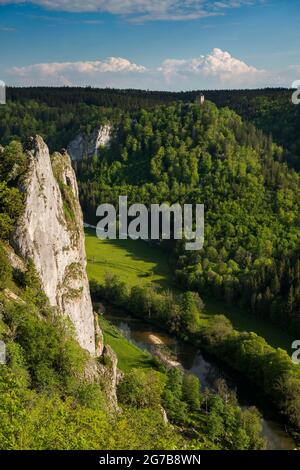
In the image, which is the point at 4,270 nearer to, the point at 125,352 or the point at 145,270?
the point at 125,352

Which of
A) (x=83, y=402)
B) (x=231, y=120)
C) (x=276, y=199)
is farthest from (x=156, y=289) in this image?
(x=231, y=120)

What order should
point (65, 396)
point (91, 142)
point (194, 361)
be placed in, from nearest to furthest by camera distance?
point (65, 396), point (194, 361), point (91, 142)

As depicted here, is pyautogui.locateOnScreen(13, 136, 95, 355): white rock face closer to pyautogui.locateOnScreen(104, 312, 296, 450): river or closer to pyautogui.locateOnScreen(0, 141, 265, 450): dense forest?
pyautogui.locateOnScreen(0, 141, 265, 450): dense forest

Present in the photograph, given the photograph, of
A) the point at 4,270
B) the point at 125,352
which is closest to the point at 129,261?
the point at 125,352

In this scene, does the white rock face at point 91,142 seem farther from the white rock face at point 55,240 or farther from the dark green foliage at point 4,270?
the dark green foliage at point 4,270

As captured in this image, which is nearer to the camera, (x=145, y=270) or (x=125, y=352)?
(x=125, y=352)

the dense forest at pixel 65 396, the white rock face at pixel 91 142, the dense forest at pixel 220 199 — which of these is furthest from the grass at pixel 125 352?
the white rock face at pixel 91 142
